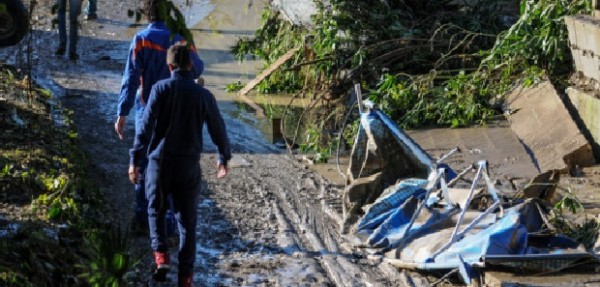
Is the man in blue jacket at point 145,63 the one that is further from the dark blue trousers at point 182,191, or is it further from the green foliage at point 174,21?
the green foliage at point 174,21

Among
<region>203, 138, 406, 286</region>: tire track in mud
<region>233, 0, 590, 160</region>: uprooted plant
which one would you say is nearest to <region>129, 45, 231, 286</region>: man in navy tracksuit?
<region>203, 138, 406, 286</region>: tire track in mud

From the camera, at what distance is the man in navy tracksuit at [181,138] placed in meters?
7.27

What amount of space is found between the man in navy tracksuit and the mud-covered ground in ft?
2.05

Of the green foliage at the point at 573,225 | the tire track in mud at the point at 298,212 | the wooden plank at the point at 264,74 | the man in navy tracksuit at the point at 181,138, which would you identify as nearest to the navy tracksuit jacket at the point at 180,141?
the man in navy tracksuit at the point at 181,138

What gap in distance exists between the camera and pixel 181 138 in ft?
23.8

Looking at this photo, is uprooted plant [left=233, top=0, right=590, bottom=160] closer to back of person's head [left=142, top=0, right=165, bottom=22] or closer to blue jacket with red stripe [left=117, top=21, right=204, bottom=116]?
blue jacket with red stripe [left=117, top=21, right=204, bottom=116]

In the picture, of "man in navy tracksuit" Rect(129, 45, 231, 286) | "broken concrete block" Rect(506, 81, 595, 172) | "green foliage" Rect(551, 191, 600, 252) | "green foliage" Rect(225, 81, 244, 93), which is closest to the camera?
"man in navy tracksuit" Rect(129, 45, 231, 286)

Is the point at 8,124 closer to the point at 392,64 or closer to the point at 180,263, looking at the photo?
the point at 180,263

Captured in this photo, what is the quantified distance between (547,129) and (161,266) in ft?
18.7

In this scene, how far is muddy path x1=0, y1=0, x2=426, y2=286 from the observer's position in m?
8.04

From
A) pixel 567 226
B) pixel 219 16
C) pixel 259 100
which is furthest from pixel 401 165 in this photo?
pixel 219 16

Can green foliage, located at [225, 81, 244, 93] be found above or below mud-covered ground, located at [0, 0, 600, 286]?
above

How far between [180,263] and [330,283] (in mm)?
1171

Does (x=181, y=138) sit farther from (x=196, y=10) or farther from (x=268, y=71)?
(x=196, y=10)
